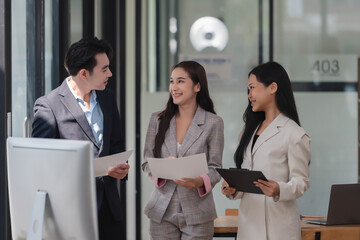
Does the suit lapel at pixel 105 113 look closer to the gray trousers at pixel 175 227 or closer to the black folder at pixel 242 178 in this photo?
the gray trousers at pixel 175 227

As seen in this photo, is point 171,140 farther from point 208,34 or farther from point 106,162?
point 208,34

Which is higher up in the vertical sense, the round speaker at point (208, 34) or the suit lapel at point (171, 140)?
the round speaker at point (208, 34)

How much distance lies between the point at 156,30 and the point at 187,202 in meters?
3.12

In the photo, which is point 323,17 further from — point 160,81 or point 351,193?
point 351,193

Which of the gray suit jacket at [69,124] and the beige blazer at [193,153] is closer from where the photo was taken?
the gray suit jacket at [69,124]

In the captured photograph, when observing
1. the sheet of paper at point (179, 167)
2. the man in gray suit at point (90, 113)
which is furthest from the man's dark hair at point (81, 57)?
the sheet of paper at point (179, 167)

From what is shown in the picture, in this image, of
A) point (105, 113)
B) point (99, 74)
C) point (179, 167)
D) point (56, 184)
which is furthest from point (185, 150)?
point (56, 184)

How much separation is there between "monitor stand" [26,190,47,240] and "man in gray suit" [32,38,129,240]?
90cm

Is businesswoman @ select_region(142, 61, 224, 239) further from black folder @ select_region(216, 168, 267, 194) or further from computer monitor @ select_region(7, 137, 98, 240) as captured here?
computer monitor @ select_region(7, 137, 98, 240)

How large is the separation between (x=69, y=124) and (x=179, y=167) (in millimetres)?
593

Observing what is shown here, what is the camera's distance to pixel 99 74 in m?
3.44

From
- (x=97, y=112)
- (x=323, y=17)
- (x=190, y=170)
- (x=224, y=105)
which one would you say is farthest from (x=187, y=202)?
(x=323, y=17)

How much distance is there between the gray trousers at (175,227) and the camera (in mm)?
3445

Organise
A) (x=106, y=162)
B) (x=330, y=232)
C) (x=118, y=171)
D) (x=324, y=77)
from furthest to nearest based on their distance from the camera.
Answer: (x=324, y=77), (x=330, y=232), (x=118, y=171), (x=106, y=162)
